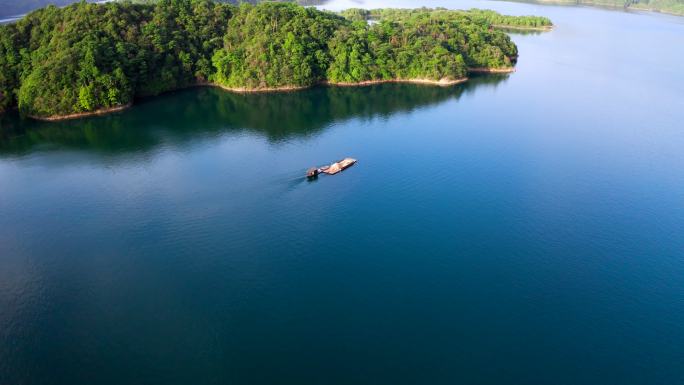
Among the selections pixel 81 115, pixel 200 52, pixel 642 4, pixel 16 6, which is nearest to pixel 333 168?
pixel 81 115

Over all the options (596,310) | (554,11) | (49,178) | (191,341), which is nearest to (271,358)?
(191,341)

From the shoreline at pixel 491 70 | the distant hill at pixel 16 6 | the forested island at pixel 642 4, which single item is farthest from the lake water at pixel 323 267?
the forested island at pixel 642 4

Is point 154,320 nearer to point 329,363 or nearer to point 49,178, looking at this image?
point 329,363

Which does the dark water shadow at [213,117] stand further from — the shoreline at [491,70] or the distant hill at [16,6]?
the distant hill at [16,6]

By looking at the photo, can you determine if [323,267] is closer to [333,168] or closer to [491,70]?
[333,168]

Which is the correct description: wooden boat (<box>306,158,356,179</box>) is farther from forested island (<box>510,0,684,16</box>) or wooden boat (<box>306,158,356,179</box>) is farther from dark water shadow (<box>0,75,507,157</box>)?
forested island (<box>510,0,684,16</box>)

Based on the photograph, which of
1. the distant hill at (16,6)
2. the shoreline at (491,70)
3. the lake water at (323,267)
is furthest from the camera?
the distant hill at (16,6)
